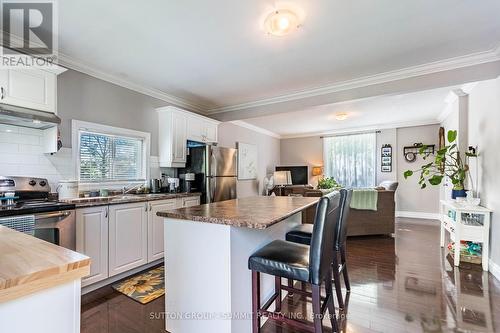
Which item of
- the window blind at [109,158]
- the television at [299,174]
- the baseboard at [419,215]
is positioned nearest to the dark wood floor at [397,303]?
the window blind at [109,158]

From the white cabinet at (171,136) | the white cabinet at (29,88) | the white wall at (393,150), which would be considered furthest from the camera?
the white wall at (393,150)

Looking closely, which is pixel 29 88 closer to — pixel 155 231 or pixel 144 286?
pixel 155 231

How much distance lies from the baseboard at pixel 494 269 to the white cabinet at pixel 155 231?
3.85m

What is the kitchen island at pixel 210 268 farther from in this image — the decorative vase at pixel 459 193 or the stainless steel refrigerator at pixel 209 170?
the decorative vase at pixel 459 193

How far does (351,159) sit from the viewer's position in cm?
721

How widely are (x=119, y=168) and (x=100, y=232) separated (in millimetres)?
1209

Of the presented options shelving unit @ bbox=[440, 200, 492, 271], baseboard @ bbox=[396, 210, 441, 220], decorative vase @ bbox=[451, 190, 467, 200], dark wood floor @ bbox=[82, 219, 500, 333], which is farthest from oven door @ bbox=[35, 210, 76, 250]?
baseboard @ bbox=[396, 210, 441, 220]

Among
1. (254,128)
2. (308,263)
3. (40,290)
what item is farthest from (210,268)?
(254,128)

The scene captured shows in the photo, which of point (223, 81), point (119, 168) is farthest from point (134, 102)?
point (223, 81)

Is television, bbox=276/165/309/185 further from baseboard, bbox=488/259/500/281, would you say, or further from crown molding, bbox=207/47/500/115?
baseboard, bbox=488/259/500/281

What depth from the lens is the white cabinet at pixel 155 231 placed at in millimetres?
2984

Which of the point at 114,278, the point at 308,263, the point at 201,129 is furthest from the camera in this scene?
the point at 201,129

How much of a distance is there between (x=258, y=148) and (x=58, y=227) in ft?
17.9

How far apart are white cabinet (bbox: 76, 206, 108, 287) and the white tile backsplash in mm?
643
